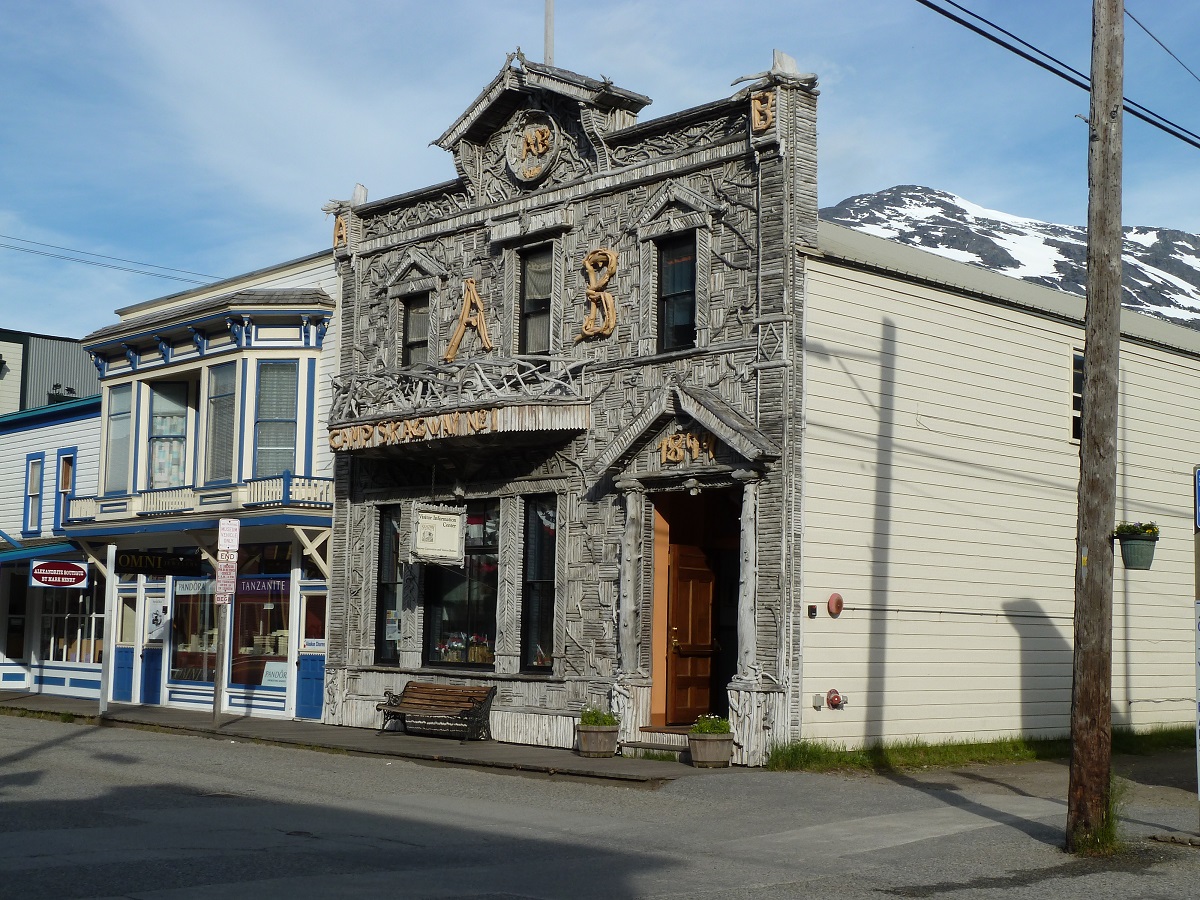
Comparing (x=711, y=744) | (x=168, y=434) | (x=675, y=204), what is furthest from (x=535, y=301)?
(x=168, y=434)

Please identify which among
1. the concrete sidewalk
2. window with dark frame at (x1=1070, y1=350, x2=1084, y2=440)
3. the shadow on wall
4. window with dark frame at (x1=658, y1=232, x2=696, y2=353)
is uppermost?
window with dark frame at (x1=658, y1=232, x2=696, y2=353)

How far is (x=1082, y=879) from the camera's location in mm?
10664

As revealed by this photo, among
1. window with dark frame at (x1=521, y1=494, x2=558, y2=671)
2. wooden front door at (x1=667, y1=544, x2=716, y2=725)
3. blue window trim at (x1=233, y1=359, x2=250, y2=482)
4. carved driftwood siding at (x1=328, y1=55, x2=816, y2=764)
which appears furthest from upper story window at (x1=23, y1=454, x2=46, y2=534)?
wooden front door at (x1=667, y1=544, x2=716, y2=725)

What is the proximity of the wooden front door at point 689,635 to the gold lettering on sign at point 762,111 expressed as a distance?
19.2ft

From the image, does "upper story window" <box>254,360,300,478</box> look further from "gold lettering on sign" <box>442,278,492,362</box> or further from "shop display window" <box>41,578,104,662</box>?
"shop display window" <box>41,578,104,662</box>

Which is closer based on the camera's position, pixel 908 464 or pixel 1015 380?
pixel 908 464

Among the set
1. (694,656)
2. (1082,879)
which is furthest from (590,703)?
(1082,879)

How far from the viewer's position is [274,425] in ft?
83.8

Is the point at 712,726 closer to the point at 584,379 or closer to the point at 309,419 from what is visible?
the point at 584,379

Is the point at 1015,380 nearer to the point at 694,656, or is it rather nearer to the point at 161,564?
the point at 694,656

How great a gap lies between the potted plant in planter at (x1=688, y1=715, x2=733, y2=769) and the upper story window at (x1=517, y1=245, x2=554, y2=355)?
22.8 ft

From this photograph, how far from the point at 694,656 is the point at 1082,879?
9.86 metres

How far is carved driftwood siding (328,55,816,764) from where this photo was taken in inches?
721

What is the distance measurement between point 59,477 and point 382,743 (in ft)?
49.7
